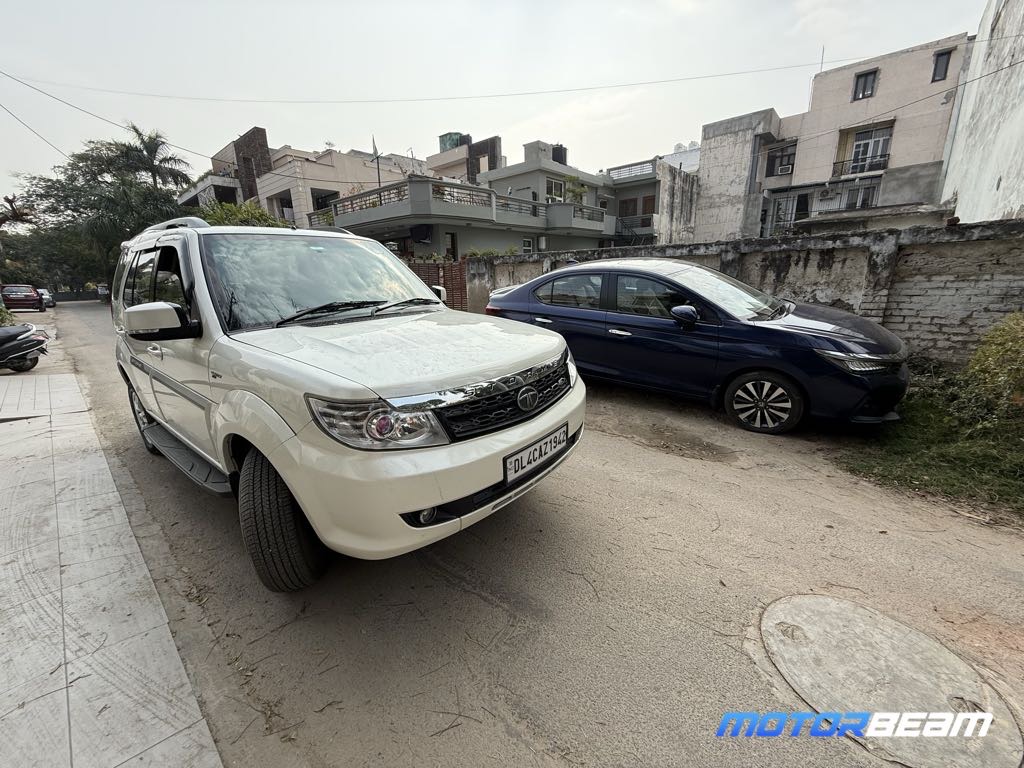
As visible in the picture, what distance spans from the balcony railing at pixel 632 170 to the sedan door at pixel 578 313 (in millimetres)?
23780

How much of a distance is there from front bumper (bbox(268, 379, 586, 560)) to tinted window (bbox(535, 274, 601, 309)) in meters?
3.29

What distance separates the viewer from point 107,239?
24078mm

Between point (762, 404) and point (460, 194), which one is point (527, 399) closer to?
point (762, 404)

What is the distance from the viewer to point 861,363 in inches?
136

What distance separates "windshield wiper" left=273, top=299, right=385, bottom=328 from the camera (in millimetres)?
2273

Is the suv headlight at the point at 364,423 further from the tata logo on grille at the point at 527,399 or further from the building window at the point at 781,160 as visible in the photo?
the building window at the point at 781,160

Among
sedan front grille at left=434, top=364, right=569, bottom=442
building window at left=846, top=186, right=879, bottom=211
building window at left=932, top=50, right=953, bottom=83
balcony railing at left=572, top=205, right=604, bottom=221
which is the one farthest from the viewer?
building window at left=846, top=186, right=879, bottom=211

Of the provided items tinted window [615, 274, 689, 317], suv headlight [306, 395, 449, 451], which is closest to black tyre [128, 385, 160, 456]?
suv headlight [306, 395, 449, 451]

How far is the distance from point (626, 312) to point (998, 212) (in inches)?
273

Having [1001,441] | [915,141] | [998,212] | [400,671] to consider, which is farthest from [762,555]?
[915,141]

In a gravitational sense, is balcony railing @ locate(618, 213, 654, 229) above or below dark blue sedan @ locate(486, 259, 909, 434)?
above

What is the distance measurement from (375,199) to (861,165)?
85.7 ft

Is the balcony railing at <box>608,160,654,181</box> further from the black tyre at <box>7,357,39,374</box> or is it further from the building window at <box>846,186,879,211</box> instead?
the black tyre at <box>7,357,39,374</box>

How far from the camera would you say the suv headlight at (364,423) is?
5.27ft
